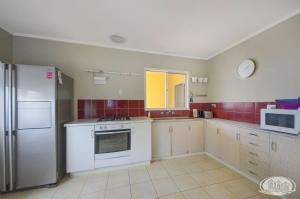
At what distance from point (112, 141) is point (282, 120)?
2.65 metres

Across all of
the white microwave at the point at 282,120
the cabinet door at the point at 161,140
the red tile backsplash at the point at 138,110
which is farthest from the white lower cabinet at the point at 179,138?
the white microwave at the point at 282,120

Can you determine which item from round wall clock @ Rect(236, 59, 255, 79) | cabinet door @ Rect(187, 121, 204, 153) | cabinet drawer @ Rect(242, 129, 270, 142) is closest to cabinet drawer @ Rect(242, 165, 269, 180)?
cabinet drawer @ Rect(242, 129, 270, 142)

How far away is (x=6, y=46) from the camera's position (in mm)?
2133

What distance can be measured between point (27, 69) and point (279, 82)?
12.7ft

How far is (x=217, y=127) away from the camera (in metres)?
2.70

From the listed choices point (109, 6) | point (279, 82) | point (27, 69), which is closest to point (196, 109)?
point (279, 82)

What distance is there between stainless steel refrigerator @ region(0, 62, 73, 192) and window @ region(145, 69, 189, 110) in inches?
75.0

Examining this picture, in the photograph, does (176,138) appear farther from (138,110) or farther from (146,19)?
(146,19)

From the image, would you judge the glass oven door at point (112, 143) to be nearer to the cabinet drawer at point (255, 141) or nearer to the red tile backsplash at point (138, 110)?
the red tile backsplash at point (138, 110)

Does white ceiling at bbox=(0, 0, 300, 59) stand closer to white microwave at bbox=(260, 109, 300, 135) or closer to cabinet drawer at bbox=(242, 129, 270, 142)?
white microwave at bbox=(260, 109, 300, 135)

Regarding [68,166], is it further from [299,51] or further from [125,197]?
[299,51]

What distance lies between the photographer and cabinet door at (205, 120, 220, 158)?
2713mm

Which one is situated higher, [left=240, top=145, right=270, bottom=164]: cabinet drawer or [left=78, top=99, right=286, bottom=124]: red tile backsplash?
[left=78, top=99, right=286, bottom=124]: red tile backsplash

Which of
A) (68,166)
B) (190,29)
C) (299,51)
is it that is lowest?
(68,166)
